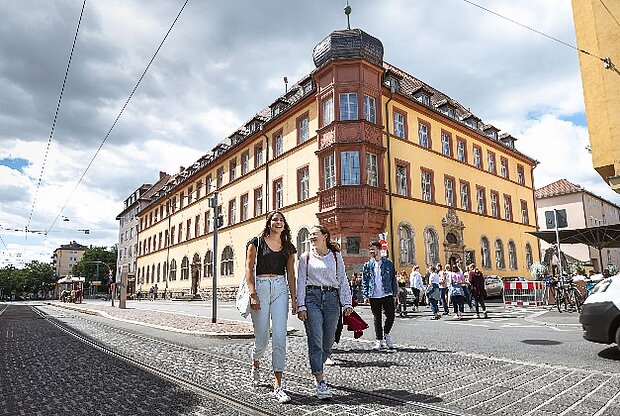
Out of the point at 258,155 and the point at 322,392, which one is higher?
the point at 258,155

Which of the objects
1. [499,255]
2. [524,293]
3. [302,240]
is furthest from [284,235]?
[499,255]

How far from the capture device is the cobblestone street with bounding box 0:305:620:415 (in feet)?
13.9

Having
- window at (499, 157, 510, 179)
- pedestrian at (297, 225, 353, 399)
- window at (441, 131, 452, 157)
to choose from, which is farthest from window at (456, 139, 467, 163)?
pedestrian at (297, 225, 353, 399)

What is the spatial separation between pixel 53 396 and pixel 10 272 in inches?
5368

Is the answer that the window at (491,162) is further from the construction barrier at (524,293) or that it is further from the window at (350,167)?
the window at (350,167)

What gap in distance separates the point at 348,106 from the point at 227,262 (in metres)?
17.1

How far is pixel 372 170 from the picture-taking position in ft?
80.2

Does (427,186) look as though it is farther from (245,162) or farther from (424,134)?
(245,162)

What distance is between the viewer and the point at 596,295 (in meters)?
6.96

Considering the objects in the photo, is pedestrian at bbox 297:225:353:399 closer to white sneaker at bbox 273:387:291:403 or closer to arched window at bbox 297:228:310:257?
white sneaker at bbox 273:387:291:403

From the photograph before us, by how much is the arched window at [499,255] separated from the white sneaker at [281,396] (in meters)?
32.0

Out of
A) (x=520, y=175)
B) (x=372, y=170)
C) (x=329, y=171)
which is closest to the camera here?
(x=372, y=170)

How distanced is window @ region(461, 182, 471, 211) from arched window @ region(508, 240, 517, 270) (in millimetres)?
6450

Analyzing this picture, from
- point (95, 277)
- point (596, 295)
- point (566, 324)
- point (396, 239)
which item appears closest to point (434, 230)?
point (396, 239)
